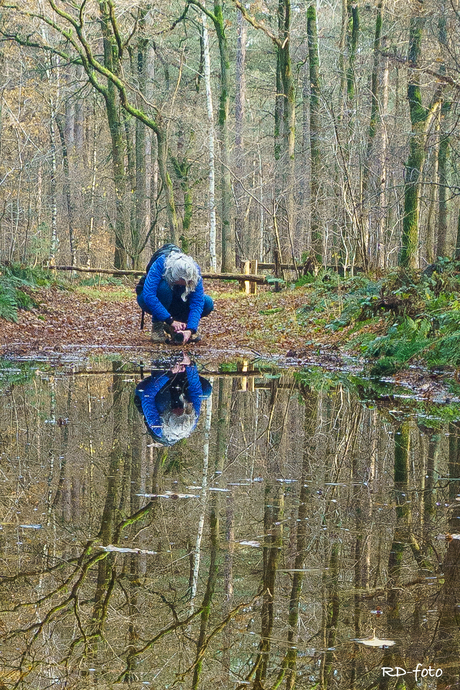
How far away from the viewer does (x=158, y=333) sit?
1391 centimetres

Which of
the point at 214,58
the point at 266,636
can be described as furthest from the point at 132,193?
the point at 266,636

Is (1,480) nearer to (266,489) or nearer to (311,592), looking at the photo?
(266,489)

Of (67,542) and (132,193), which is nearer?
(67,542)

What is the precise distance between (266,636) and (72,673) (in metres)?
0.72

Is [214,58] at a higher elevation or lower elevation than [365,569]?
higher

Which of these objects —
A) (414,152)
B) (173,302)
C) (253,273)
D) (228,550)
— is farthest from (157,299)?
(253,273)

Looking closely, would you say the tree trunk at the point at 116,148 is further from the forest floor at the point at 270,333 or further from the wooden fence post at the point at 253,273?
the forest floor at the point at 270,333

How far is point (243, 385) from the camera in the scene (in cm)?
946

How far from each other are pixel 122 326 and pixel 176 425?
984 centimetres

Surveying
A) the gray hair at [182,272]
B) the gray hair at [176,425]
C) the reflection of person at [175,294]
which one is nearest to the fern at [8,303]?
the reflection of person at [175,294]

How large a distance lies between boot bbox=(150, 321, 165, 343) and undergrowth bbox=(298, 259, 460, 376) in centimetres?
287

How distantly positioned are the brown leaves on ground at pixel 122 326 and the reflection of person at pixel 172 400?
3.17 m

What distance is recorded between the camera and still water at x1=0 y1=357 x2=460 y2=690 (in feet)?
8.93

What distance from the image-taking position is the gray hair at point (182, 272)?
1257 centimetres
